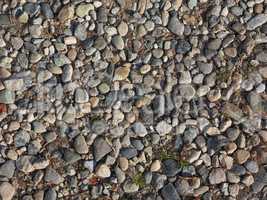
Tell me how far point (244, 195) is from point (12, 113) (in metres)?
1.77

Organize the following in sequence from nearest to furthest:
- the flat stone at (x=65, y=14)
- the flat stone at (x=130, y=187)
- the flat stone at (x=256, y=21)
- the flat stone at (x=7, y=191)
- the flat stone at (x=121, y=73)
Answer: the flat stone at (x=7, y=191) → the flat stone at (x=130, y=187) → the flat stone at (x=121, y=73) → the flat stone at (x=65, y=14) → the flat stone at (x=256, y=21)

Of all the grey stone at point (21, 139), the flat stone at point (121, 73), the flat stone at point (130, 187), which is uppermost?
the flat stone at point (121, 73)

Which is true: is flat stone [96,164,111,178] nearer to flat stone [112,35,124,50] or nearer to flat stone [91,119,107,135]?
flat stone [91,119,107,135]

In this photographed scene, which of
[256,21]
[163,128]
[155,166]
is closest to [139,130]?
[163,128]

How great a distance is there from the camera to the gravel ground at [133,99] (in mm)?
4078

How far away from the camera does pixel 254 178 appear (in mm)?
4176

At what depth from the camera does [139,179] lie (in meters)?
4.09


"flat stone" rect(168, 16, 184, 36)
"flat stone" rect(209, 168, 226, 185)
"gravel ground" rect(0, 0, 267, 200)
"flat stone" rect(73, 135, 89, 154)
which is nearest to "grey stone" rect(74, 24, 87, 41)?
"gravel ground" rect(0, 0, 267, 200)

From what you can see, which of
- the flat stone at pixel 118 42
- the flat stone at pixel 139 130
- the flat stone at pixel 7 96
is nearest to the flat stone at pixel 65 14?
the flat stone at pixel 118 42

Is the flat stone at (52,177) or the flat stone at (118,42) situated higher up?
the flat stone at (118,42)

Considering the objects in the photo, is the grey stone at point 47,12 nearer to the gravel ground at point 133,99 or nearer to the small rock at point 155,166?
the gravel ground at point 133,99

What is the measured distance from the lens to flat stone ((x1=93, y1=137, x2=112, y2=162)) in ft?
13.5

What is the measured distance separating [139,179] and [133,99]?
60 cm

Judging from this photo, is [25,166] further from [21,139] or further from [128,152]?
[128,152]
